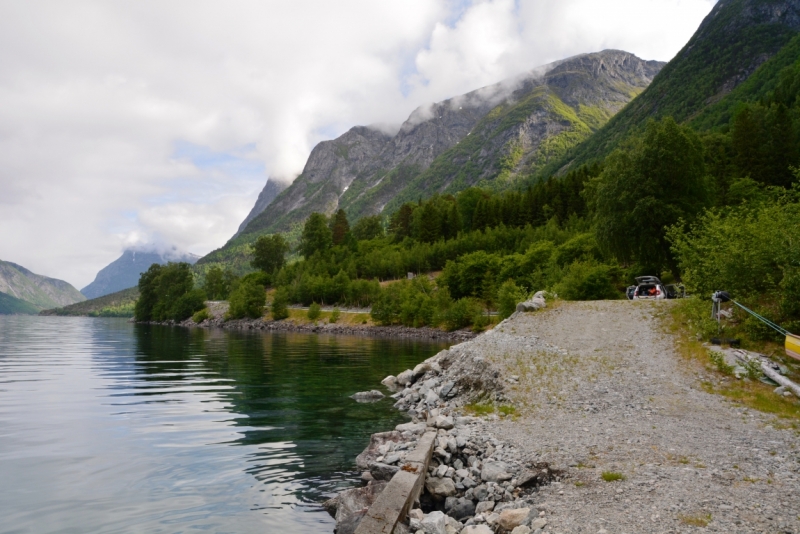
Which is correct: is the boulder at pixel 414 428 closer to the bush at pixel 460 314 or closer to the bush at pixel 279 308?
the bush at pixel 460 314

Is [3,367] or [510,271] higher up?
[510,271]

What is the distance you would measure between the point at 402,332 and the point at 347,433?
243 feet

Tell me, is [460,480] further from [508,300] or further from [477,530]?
[508,300]

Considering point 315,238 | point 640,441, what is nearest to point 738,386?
point 640,441

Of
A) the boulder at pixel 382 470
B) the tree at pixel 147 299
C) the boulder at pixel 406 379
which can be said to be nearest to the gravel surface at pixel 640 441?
the boulder at pixel 382 470

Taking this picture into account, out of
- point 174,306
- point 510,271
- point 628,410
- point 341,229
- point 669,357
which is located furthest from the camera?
point 341,229

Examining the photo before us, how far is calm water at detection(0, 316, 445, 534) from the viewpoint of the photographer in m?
11.7

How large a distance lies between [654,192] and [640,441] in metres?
38.7

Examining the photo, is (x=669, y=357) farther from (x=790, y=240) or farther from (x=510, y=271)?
(x=510, y=271)

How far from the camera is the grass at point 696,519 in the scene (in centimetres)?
803

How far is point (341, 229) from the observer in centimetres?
17150

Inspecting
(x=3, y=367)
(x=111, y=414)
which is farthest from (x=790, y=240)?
(x=3, y=367)

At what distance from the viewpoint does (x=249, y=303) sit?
429ft

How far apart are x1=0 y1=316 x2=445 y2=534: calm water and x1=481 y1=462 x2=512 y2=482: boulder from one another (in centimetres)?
401
